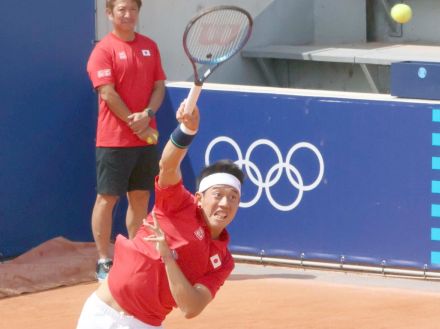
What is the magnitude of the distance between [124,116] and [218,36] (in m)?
3.56

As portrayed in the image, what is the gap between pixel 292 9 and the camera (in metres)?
12.9

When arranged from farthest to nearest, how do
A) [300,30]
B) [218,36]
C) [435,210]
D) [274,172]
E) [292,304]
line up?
[300,30], [274,172], [435,210], [292,304], [218,36]

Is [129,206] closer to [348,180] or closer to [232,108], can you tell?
[232,108]

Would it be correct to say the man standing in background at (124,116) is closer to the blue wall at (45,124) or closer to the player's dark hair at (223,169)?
the blue wall at (45,124)

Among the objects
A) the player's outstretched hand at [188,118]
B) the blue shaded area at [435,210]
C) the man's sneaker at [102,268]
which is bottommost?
the man's sneaker at [102,268]

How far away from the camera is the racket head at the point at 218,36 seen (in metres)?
5.22

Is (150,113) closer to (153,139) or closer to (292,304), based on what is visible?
(153,139)

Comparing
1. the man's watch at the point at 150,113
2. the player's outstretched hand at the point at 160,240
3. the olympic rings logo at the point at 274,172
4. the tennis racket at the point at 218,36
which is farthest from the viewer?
the olympic rings logo at the point at 274,172

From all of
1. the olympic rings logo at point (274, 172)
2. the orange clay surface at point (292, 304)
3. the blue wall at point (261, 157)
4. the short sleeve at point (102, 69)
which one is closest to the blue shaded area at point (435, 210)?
the blue wall at point (261, 157)

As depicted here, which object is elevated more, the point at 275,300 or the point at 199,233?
the point at 199,233

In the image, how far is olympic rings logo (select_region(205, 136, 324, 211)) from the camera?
916 centimetres

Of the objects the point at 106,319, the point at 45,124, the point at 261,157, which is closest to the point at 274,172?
the point at 261,157

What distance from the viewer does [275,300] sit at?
27.8 feet

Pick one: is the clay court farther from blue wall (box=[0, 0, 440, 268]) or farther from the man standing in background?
the man standing in background
